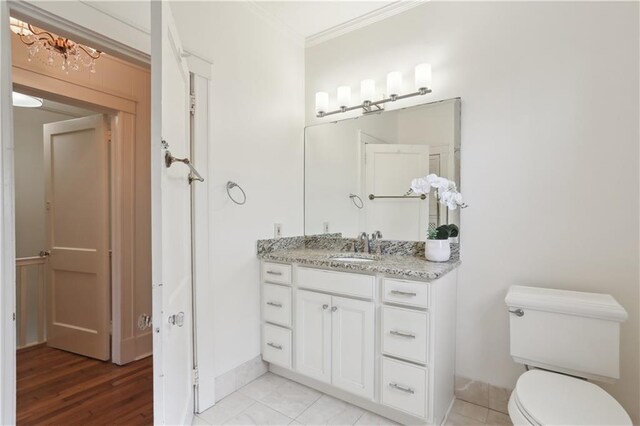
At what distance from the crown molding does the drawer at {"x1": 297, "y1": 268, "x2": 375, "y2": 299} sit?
1883 millimetres

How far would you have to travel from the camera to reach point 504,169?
1.95 m

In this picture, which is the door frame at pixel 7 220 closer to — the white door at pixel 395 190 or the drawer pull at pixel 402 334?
the drawer pull at pixel 402 334

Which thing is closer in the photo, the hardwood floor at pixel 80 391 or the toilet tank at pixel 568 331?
the toilet tank at pixel 568 331

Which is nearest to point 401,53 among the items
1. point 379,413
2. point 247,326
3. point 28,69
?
point 247,326

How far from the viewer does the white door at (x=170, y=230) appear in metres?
1.20

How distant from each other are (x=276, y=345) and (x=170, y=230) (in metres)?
1.27

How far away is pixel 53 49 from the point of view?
2.21m

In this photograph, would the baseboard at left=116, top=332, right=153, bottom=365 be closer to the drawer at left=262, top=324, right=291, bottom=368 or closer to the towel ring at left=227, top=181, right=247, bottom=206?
the drawer at left=262, top=324, right=291, bottom=368

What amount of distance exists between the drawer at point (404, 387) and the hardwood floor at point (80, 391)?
55.4 inches

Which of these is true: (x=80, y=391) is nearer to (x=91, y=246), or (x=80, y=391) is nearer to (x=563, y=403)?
(x=91, y=246)

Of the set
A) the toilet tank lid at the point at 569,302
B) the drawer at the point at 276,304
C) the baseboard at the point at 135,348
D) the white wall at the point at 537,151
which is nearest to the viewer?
the toilet tank lid at the point at 569,302

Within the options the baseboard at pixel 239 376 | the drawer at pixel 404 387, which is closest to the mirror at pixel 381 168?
the drawer at pixel 404 387

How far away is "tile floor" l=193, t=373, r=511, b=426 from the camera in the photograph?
1853mm

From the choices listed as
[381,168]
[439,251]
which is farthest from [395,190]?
[439,251]
